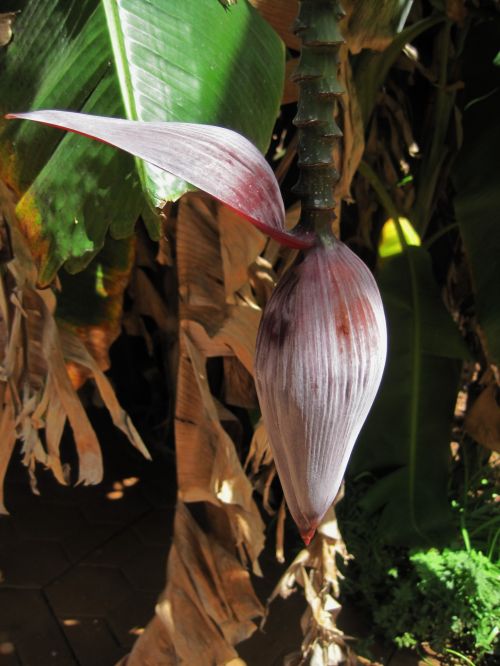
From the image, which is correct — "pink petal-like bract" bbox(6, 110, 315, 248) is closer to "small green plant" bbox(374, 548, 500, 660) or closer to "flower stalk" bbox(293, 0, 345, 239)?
"flower stalk" bbox(293, 0, 345, 239)

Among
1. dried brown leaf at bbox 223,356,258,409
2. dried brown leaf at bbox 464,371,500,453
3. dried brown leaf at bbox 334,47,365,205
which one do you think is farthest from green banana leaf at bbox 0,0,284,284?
dried brown leaf at bbox 464,371,500,453

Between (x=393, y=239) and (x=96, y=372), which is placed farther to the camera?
(x=393, y=239)

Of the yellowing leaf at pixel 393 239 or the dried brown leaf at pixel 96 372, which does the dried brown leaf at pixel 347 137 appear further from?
the yellowing leaf at pixel 393 239

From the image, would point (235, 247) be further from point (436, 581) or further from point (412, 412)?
point (436, 581)

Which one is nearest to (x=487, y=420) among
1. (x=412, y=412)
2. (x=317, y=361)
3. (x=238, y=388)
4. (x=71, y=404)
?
(x=412, y=412)

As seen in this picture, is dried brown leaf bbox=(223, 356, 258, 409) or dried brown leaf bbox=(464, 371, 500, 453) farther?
dried brown leaf bbox=(464, 371, 500, 453)

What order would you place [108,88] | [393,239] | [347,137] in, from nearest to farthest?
[108,88] < [347,137] < [393,239]

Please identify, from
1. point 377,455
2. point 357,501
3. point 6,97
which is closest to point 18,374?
point 6,97
